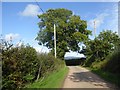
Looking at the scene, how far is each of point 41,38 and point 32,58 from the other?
49796 mm

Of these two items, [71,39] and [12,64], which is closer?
[12,64]

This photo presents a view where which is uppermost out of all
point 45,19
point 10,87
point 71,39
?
point 45,19

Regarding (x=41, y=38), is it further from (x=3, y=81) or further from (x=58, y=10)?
(x=3, y=81)

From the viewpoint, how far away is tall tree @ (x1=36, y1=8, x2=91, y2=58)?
6341 cm

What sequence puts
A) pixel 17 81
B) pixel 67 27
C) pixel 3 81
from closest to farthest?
pixel 3 81
pixel 17 81
pixel 67 27

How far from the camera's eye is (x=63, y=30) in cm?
6406

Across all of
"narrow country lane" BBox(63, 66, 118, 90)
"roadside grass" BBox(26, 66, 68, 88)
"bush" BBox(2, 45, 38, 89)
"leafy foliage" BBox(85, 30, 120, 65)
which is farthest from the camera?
"leafy foliage" BBox(85, 30, 120, 65)

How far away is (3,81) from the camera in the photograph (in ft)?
39.4

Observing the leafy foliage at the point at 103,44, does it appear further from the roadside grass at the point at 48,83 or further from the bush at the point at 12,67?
the bush at the point at 12,67

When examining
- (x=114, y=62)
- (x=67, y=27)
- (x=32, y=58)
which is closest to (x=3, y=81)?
(x=32, y=58)

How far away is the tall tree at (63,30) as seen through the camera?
63406 mm

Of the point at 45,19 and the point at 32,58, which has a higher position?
the point at 45,19

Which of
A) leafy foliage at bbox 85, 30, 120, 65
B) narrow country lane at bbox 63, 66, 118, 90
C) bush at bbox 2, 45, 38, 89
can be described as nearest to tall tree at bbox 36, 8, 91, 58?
leafy foliage at bbox 85, 30, 120, 65

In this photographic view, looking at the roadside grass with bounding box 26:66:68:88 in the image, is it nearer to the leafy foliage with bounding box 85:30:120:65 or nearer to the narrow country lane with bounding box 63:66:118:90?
the narrow country lane with bounding box 63:66:118:90
